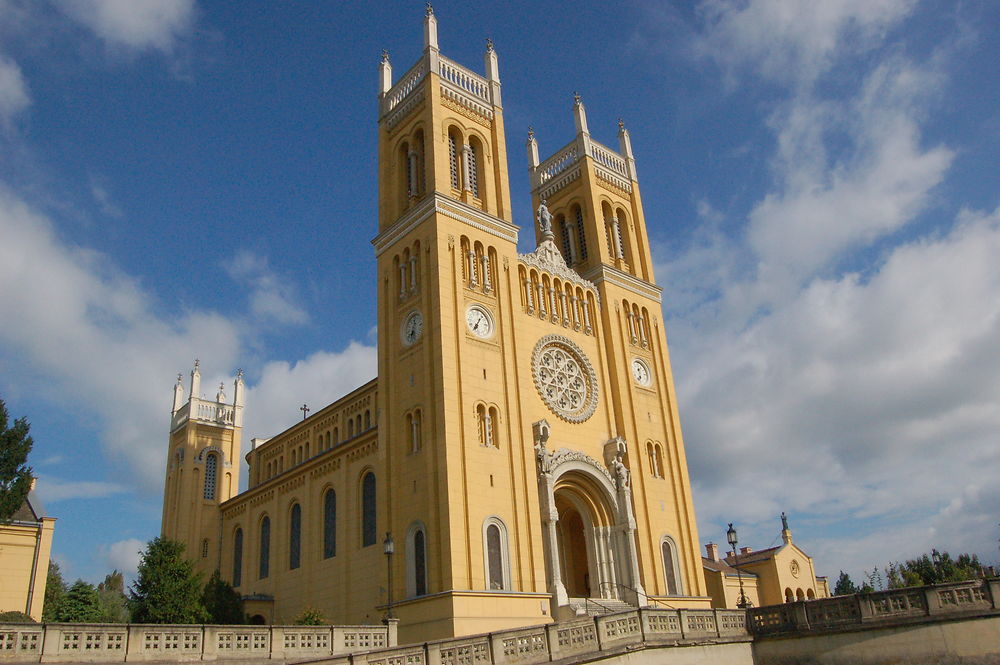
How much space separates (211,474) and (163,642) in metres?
38.7

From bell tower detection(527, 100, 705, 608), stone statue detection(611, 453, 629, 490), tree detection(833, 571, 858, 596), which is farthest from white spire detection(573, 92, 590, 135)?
tree detection(833, 571, 858, 596)

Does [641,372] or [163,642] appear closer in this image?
[163,642]

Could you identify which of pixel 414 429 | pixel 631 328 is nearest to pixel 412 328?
pixel 414 429

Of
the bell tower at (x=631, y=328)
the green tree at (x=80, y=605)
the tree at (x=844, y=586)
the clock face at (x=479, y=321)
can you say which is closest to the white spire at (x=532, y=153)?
the bell tower at (x=631, y=328)

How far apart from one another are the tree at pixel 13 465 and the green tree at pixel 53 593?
14.3 meters

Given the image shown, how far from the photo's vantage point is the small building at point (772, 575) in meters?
54.6

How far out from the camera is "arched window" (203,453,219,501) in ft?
176

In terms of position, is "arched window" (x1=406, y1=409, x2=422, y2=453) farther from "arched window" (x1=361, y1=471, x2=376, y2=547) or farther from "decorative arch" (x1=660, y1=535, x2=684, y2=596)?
"decorative arch" (x1=660, y1=535, x2=684, y2=596)

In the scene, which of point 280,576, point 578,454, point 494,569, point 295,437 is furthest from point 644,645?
point 295,437

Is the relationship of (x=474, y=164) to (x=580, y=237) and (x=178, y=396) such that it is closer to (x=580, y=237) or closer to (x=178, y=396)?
(x=580, y=237)

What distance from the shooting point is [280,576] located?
41.4m

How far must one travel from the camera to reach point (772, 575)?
55.7 metres

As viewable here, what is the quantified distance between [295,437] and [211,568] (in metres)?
10.7

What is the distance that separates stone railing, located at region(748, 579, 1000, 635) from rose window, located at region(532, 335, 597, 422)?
13386 millimetres
